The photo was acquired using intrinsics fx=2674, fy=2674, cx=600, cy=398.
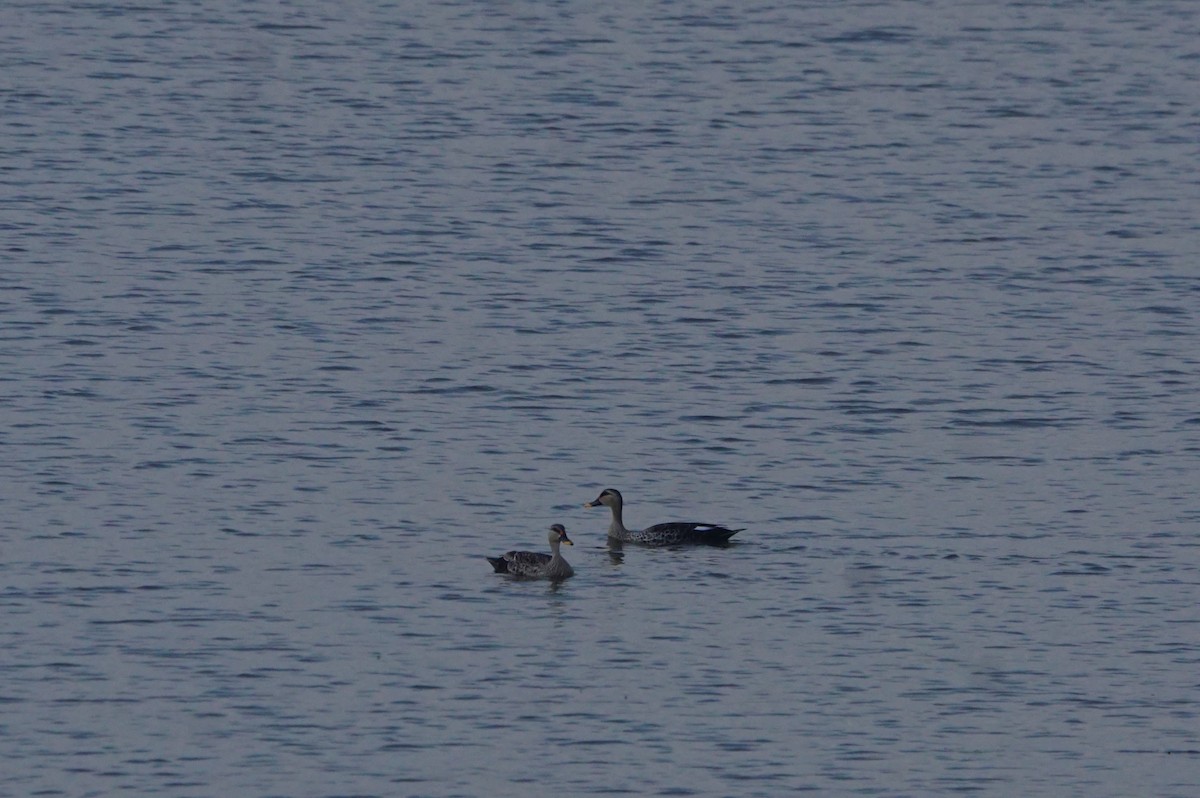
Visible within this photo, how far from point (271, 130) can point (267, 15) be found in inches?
435

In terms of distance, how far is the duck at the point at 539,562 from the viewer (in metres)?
25.0

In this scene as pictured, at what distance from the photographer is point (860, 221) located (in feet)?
136

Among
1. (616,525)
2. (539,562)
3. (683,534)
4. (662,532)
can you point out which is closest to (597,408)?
(616,525)

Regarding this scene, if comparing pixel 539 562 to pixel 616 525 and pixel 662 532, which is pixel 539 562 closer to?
pixel 662 532

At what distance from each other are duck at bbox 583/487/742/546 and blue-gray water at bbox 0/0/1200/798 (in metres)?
0.25

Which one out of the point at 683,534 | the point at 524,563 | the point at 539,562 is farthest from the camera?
the point at 683,534

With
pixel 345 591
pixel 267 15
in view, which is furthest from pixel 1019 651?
pixel 267 15

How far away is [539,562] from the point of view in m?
25.3

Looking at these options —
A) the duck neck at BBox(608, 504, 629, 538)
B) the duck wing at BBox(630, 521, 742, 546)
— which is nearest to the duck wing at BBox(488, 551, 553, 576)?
the duck wing at BBox(630, 521, 742, 546)

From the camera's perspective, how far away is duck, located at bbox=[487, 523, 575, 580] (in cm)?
2500

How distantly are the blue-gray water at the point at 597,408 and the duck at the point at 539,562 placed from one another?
193 millimetres

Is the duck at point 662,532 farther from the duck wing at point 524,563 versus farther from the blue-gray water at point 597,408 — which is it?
the duck wing at point 524,563

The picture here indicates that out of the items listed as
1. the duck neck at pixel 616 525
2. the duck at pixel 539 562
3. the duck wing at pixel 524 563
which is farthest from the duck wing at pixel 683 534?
the duck wing at pixel 524 563

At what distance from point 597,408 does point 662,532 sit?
4.70 metres
